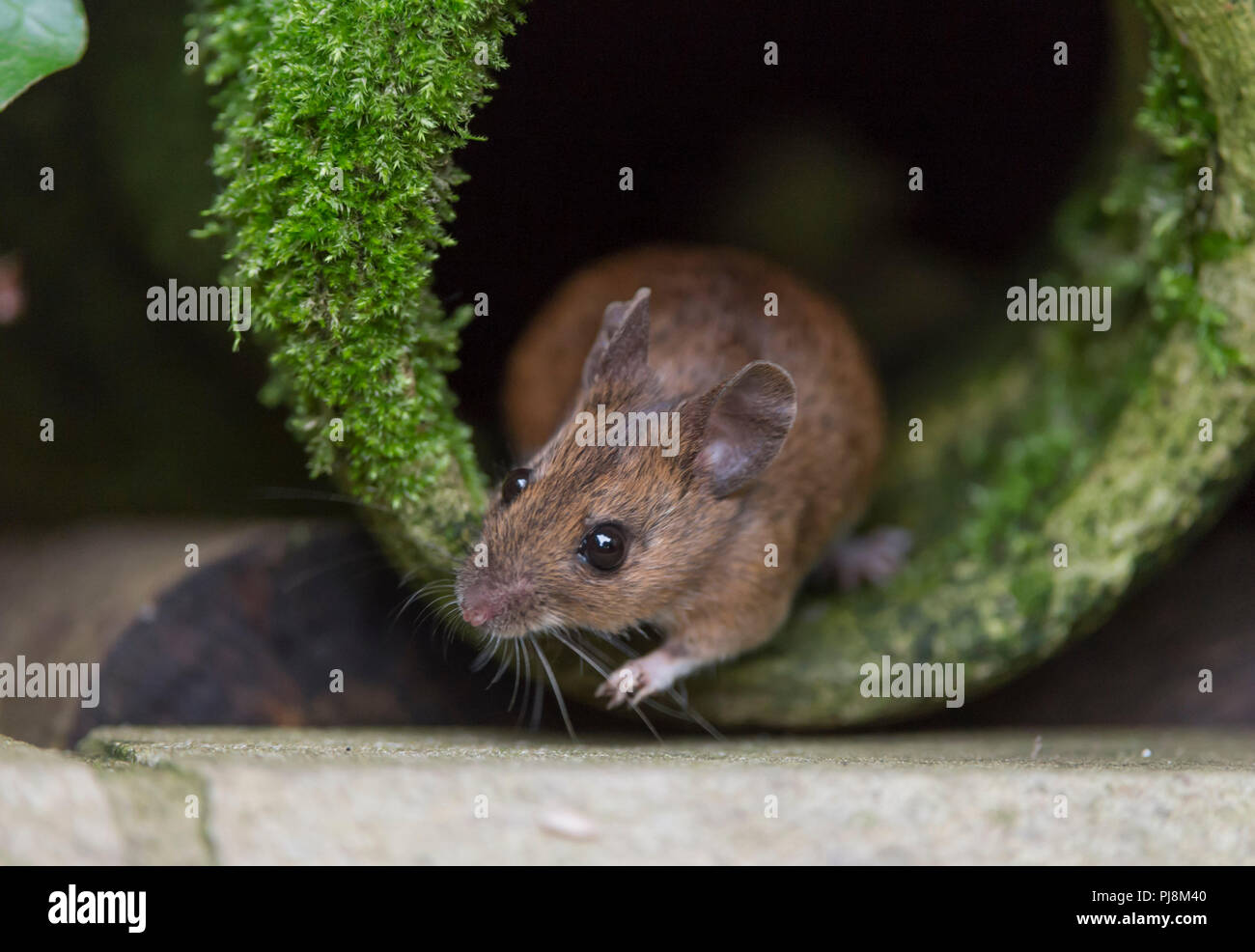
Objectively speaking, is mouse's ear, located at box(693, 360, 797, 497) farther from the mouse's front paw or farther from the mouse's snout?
the mouse's snout

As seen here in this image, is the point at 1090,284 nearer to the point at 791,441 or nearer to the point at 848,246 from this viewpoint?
the point at 791,441

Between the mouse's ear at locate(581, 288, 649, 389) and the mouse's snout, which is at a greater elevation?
the mouse's ear at locate(581, 288, 649, 389)

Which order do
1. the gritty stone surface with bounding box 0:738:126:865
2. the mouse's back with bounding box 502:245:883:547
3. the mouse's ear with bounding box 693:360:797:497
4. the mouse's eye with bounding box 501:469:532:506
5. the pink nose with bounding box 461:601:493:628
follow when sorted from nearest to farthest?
the gritty stone surface with bounding box 0:738:126:865, the pink nose with bounding box 461:601:493:628, the mouse's ear with bounding box 693:360:797:497, the mouse's eye with bounding box 501:469:532:506, the mouse's back with bounding box 502:245:883:547

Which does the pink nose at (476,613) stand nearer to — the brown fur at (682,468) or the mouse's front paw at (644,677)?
the brown fur at (682,468)

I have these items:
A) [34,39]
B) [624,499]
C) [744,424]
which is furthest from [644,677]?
[34,39]

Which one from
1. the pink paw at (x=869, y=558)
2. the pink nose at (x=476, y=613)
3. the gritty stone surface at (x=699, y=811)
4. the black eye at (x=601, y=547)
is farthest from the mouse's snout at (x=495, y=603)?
the pink paw at (x=869, y=558)

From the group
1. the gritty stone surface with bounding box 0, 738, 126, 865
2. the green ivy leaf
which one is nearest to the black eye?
the gritty stone surface with bounding box 0, 738, 126, 865

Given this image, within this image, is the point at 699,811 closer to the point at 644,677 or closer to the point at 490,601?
the point at 490,601

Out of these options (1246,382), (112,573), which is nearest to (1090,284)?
(1246,382)
